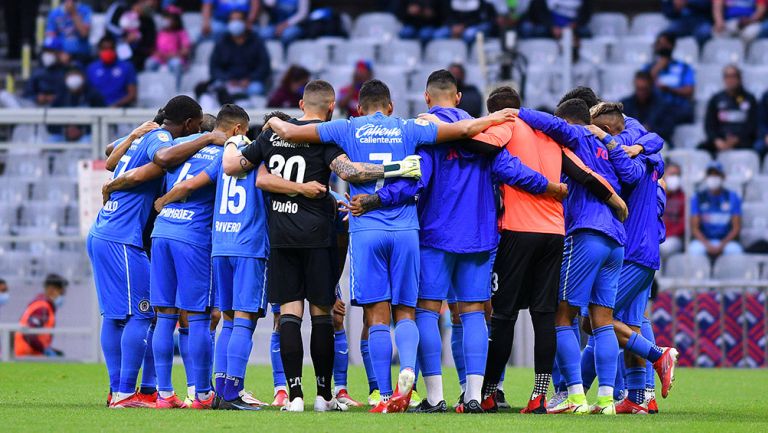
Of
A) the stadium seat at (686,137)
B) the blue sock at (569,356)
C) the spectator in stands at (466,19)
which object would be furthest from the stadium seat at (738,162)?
the blue sock at (569,356)

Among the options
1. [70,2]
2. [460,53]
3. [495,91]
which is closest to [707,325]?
[460,53]

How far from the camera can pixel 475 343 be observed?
9820mm

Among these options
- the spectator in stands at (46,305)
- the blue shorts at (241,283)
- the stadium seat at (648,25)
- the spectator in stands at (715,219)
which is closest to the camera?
the blue shorts at (241,283)

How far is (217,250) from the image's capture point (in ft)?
33.7

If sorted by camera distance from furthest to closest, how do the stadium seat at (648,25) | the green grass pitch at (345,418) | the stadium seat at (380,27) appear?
the stadium seat at (648,25) < the stadium seat at (380,27) < the green grass pitch at (345,418)

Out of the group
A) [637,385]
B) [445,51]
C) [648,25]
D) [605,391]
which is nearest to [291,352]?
[605,391]

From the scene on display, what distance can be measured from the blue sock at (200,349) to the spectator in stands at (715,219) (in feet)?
35.2

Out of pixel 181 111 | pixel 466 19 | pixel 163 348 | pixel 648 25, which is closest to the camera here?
pixel 163 348

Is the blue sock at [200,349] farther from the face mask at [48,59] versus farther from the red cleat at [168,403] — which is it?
the face mask at [48,59]

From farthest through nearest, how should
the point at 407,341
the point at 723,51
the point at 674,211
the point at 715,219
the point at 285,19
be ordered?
the point at 285,19 → the point at 723,51 → the point at 715,219 → the point at 674,211 → the point at 407,341

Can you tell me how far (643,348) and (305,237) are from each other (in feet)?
8.63

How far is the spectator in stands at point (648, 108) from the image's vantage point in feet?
69.7

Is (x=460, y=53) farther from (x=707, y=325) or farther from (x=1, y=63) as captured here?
(x=1, y=63)

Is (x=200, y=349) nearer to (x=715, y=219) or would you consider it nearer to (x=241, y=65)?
(x=715, y=219)
